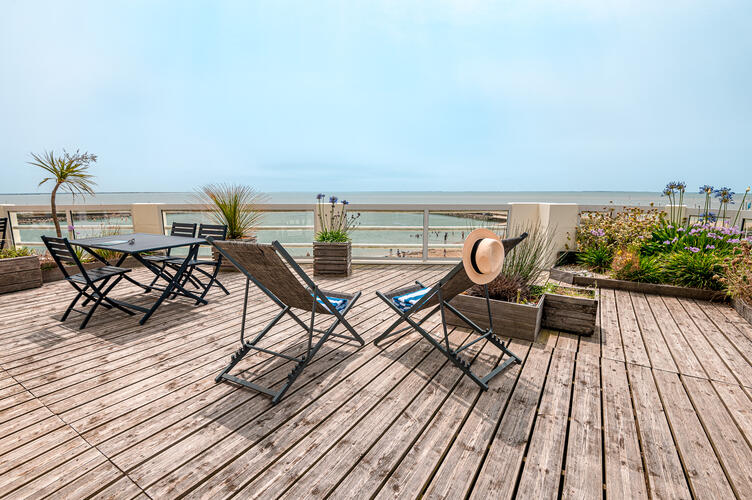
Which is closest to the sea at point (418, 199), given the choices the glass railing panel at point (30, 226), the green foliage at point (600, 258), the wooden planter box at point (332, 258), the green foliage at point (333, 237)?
the green foliage at point (600, 258)

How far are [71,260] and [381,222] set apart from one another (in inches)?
168

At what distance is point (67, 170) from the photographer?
16.9 ft

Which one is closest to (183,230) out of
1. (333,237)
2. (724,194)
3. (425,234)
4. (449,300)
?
(333,237)

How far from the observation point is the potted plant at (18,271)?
4.09 m

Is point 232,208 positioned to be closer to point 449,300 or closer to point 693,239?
point 449,300

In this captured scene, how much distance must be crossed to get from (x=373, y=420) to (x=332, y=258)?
136 inches

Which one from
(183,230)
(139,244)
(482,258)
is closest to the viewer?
(482,258)

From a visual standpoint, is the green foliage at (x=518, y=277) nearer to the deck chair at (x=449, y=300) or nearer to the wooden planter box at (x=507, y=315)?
the wooden planter box at (x=507, y=315)

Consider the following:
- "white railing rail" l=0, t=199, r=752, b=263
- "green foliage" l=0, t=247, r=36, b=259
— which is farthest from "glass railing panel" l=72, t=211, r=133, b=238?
"green foliage" l=0, t=247, r=36, b=259

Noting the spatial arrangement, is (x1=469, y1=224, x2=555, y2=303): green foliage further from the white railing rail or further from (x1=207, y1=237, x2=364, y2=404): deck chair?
the white railing rail

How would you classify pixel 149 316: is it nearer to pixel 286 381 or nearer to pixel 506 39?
pixel 286 381

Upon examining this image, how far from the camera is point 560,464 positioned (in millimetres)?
1486

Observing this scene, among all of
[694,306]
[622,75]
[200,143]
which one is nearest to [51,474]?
[694,306]

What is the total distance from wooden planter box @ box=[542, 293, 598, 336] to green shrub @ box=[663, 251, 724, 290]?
2.26 m
